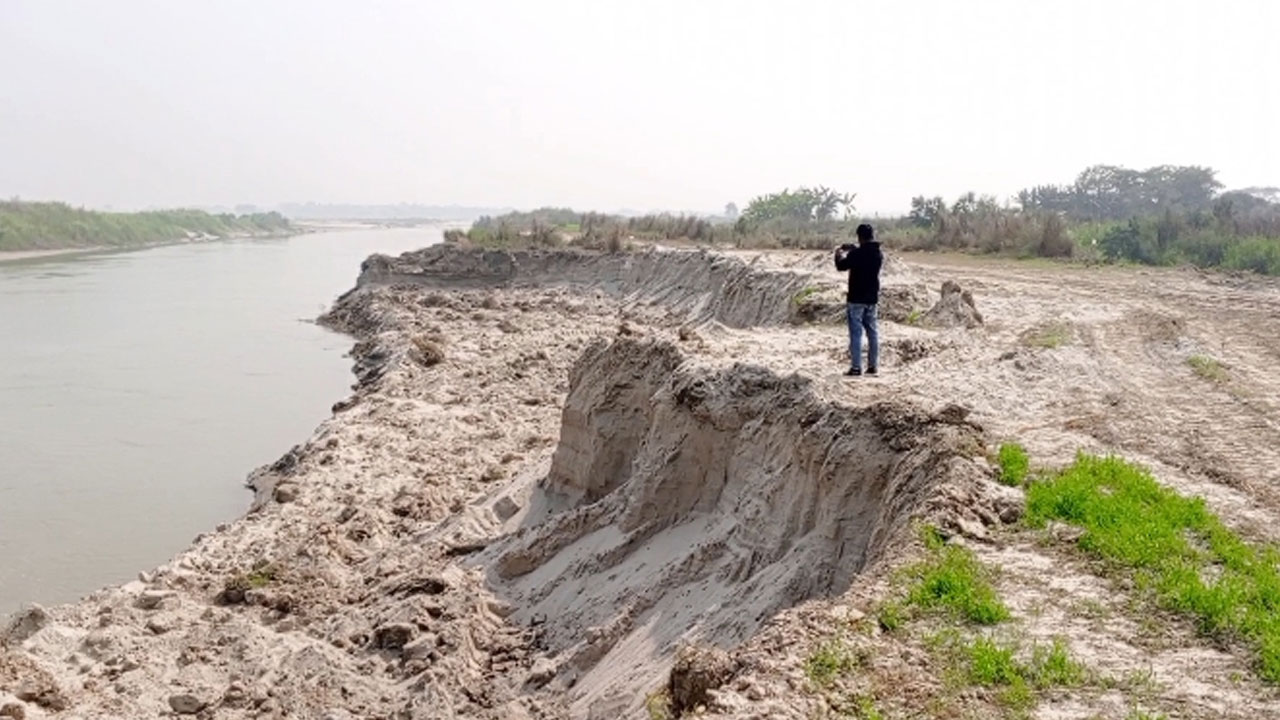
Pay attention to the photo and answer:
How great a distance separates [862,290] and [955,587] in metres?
4.54

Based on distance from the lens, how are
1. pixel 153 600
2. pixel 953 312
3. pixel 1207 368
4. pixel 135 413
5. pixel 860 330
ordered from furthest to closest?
pixel 135 413 < pixel 953 312 < pixel 1207 368 < pixel 860 330 < pixel 153 600

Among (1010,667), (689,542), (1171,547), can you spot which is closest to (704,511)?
(689,542)

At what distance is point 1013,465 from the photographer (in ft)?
21.8

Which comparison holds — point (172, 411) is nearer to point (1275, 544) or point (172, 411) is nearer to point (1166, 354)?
point (1166, 354)

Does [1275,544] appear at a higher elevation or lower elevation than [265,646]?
higher

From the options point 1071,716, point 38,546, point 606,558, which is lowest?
point 38,546

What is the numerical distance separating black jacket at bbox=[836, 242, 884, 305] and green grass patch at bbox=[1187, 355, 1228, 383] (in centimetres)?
391

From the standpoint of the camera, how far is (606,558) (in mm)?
8148

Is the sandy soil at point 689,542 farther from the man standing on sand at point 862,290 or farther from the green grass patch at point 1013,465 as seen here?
the man standing on sand at point 862,290

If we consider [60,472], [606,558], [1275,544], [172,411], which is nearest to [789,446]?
[606,558]

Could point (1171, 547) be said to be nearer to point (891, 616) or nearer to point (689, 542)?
point (891, 616)

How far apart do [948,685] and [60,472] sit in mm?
Answer: 13540

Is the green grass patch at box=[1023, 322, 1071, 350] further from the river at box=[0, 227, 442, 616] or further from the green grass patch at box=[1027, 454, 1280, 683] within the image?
the river at box=[0, 227, 442, 616]

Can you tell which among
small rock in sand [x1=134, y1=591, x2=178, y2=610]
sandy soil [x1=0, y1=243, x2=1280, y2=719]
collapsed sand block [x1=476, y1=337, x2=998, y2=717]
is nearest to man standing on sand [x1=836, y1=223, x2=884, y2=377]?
sandy soil [x1=0, y1=243, x2=1280, y2=719]
